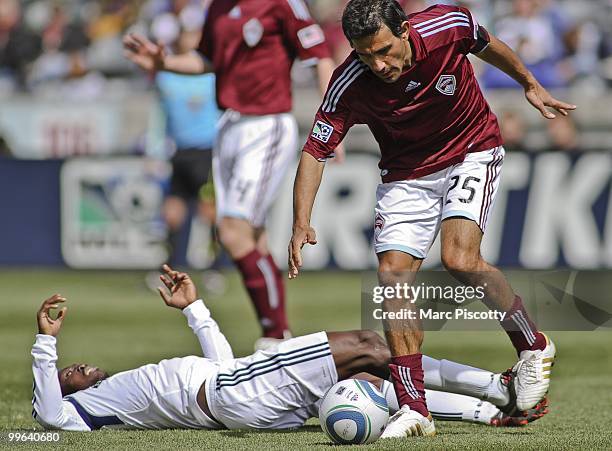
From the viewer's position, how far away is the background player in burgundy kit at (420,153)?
18.8 ft

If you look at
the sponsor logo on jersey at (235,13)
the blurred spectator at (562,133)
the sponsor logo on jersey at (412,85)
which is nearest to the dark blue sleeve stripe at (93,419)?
the sponsor logo on jersey at (412,85)

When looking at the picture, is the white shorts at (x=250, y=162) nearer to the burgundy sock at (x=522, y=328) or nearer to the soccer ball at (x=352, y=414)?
the burgundy sock at (x=522, y=328)

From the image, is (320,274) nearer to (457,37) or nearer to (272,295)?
(272,295)

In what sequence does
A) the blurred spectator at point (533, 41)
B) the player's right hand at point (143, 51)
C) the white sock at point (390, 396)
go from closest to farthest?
the white sock at point (390, 396)
the player's right hand at point (143, 51)
the blurred spectator at point (533, 41)

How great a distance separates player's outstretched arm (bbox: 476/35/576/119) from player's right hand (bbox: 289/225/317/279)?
1.42 meters

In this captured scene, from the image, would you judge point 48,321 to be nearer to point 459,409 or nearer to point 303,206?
point 303,206

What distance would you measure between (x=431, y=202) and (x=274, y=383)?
1252 mm

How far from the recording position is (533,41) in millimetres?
15844

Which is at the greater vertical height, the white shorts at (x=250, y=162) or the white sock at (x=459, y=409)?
the white shorts at (x=250, y=162)

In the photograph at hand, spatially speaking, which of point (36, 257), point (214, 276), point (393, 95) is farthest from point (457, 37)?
point (36, 257)

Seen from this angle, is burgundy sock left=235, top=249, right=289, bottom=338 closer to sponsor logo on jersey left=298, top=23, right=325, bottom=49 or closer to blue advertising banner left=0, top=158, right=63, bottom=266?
sponsor logo on jersey left=298, top=23, right=325, bottom=49

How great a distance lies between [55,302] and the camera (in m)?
5.94

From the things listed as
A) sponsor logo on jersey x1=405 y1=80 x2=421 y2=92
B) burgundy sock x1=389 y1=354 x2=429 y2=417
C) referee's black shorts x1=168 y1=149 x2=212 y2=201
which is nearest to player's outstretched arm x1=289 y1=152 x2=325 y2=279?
sponsor logo on jersey x1=405 y1=80 x2=421 y2=92

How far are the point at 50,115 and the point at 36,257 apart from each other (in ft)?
11.8
